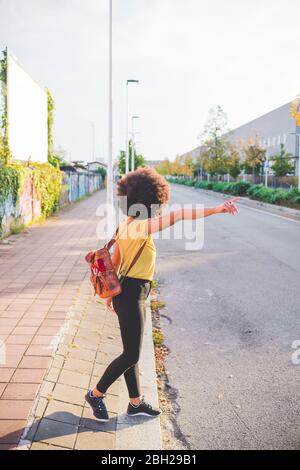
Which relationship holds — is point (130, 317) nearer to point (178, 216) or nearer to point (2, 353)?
point (178, 216)

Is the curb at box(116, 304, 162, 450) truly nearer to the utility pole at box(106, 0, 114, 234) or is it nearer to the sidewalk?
the sidewalk

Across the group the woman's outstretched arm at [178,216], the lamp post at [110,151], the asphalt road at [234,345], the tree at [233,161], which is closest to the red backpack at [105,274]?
the woman's outstretched arm at [178,216]

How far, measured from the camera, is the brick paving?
363cm

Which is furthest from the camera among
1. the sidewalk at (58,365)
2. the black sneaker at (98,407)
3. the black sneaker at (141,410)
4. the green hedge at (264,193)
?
the green hedge at (264,193)

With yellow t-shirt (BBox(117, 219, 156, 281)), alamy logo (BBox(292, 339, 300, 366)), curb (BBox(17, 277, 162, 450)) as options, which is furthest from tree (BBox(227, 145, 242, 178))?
yellow t-shirt (BBox(117, 219, 156, 281))

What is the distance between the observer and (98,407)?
3.59 meters

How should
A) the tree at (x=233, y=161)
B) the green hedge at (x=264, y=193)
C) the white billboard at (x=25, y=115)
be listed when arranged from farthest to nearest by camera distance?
the tree at (x=233, y=161)
the green hedge at (x=264, y=193)
the white billboard at (x=25, y=115)

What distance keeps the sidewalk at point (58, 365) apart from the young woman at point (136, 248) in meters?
0.23

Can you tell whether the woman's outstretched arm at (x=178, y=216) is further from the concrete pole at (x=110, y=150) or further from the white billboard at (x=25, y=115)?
the white billboard at (x=25, y=115)

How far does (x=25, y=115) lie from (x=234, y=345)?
55.6 feet

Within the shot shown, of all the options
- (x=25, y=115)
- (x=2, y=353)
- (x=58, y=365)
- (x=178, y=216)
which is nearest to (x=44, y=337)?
(x=2, y=353)

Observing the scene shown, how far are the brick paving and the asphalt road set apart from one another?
2.34 feet

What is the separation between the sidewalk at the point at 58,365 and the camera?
3312 millimetres
